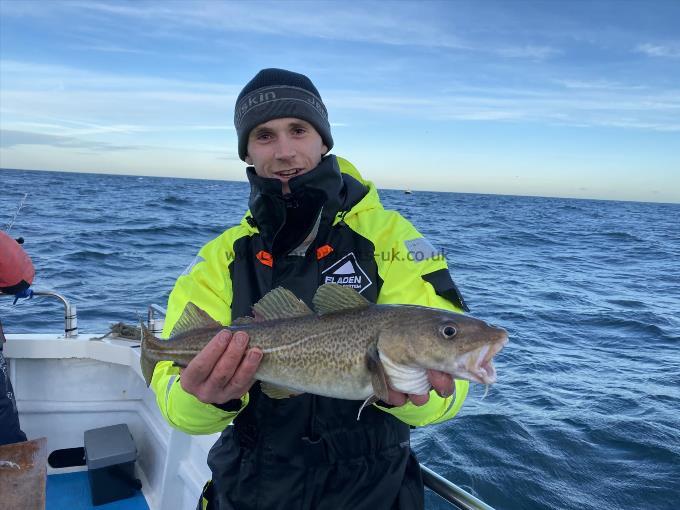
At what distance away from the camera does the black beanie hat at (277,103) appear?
11.0 ft

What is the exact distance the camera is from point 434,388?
2592 mm

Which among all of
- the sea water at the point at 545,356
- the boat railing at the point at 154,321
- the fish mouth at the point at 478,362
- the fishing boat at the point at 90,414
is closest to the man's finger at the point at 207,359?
the fish mouth at the point at 478,362

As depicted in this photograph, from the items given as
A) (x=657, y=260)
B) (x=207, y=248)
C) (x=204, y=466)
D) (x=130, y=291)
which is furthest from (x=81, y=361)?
(x=657, y=260)

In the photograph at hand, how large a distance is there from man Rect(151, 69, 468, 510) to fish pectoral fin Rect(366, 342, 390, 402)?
8 cm

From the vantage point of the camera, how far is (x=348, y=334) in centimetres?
276

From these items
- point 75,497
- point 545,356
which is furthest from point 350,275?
point 545,356

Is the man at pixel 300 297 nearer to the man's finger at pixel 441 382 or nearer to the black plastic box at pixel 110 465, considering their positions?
the man's finger at pixel 441 382

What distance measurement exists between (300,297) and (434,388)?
0.99 metres

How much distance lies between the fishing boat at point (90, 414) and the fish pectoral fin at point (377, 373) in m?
3.42

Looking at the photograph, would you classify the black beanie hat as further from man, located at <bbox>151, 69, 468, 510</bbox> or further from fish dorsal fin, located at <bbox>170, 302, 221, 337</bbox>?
fish dorsal fin, located at <bbox>170, 302, 221, 337</bbox>

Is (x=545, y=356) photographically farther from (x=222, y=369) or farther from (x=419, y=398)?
(x=222, y=369)

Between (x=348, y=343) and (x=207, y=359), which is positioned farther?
(x=348, y=343)

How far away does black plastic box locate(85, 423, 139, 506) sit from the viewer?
17.9 ft

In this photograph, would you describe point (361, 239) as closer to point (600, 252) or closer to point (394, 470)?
point (394, 470)
